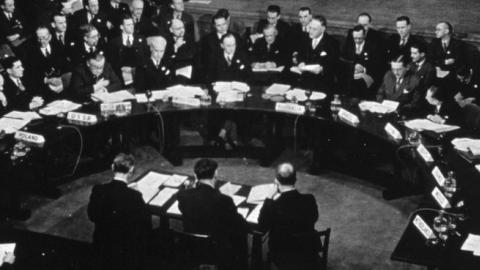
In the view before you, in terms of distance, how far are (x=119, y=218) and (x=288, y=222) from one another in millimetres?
1248

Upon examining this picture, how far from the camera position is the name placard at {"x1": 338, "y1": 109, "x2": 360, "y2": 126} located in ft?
21.7

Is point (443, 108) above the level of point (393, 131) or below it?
above

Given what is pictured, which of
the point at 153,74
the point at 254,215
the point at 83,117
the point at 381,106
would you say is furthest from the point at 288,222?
the point at 153,74

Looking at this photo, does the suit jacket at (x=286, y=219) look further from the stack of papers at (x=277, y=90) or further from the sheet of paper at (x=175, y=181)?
the stack of papers at (x=277, y=90)

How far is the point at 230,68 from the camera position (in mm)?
8039

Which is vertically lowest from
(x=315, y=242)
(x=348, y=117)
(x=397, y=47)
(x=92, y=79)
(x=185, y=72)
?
(x=315, y=242)

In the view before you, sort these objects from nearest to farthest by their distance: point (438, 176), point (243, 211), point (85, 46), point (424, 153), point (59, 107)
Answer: point (243, 211) < point (438, 176) < point (424, 153) < point (59, 107) < point (85, 46)

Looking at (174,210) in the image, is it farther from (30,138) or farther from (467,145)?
(467,145)

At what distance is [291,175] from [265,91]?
296cm

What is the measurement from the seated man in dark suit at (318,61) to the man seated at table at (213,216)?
3415mm

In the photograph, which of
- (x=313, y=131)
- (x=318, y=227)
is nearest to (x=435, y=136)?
(x=318, y=227)

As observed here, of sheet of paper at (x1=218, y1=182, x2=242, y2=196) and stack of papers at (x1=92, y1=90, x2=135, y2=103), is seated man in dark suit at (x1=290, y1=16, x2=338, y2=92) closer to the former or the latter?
stack of papers at (x1=92, y1=90, x2=135, y2=103)

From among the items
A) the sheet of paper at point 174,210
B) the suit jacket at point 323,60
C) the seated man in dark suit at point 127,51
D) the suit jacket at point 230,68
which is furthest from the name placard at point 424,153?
the seated man in dark suit at point 127,51

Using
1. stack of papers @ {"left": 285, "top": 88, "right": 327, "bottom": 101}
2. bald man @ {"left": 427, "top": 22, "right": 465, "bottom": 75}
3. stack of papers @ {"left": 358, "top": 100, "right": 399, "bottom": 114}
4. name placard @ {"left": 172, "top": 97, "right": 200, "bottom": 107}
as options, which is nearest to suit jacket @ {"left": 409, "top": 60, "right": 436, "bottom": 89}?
stack of papers @ {"left": 358, "top": 100, "right": 399, "bottom": 114}
